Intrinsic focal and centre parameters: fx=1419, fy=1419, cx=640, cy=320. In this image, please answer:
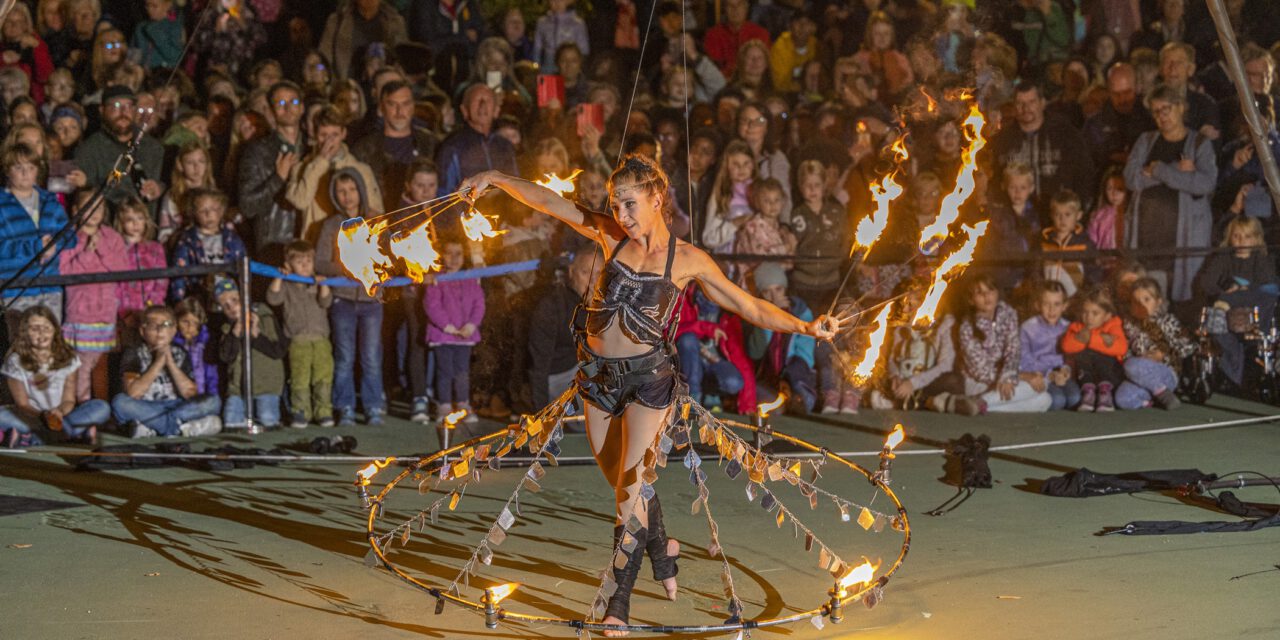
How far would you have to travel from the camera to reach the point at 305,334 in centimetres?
1027

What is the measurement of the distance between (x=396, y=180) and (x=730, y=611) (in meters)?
6.16

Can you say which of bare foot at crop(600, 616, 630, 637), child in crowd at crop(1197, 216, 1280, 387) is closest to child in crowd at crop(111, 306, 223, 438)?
bare foot at crop(600, 616, 630, 637)

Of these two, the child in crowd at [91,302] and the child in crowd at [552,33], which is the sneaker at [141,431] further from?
the child in crowd at [552,33]

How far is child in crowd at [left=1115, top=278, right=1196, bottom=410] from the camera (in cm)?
1120

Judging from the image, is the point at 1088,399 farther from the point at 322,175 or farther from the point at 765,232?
the point at 322,175

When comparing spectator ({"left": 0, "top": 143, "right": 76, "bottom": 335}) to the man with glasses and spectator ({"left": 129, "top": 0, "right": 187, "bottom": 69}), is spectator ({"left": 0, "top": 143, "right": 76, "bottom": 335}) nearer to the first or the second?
the man with glasses

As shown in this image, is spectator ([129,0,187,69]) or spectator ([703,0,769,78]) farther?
spectator ([703,0,769,78])

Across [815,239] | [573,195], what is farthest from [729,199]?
[573,195]

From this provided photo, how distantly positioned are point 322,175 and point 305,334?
1.19 metres

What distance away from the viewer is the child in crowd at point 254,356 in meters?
10.1

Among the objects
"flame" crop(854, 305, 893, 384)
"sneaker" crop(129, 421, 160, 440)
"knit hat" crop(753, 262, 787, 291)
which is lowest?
"sneaker" crop(129, 421, 160, 440)

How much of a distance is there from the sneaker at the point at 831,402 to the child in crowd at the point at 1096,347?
1929 mm

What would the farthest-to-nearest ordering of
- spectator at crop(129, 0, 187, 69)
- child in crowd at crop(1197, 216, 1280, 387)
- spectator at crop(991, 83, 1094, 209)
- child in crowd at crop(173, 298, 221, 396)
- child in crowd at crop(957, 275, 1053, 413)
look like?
spectator at crop(991, 83, 1094, 209)
spectator at crop(129, 0, 187, 69)
child in crowd at crop(1197, 216, 1280, 387)
child in crowd at crop(957, 275, 1053, 413)
child in crowd at crop(173, 298, 221, 396)

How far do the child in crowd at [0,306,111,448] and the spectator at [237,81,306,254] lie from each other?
1.64 m
